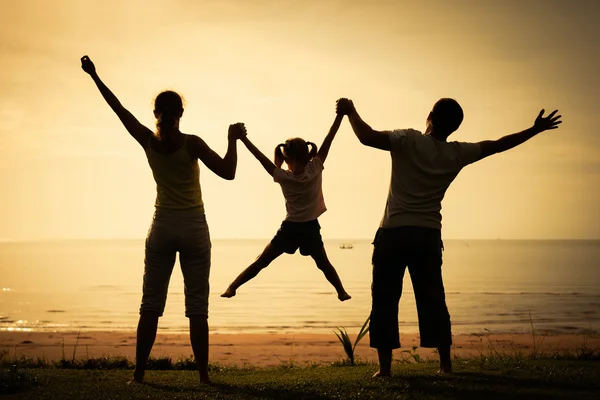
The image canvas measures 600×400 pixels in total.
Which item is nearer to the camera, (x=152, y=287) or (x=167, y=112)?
(x=167, y=112)

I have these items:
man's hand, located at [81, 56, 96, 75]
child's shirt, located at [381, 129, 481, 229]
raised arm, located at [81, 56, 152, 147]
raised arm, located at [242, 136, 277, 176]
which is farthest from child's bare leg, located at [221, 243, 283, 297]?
man's hand, located at [81, 56, 96, 75]

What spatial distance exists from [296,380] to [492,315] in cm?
2347

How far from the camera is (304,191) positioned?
8172mm

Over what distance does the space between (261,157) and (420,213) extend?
2.44m

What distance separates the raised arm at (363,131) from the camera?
6.00 m

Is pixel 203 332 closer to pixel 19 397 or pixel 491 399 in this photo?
pixel 19 397

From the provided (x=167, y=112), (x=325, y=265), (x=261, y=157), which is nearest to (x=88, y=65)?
(x=167, y=112)

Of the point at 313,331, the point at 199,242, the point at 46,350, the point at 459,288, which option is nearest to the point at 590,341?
the point at 313,331

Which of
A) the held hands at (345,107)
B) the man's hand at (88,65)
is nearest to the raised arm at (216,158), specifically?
the held hands at (345,107)

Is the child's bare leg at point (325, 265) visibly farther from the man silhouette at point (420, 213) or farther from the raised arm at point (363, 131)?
the raised arm at point (363, 131)

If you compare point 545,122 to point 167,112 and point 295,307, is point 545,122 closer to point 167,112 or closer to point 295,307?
point 167,112

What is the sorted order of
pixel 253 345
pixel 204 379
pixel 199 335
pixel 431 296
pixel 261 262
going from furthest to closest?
pixel 253 345, pixel 261 262, pixel 431 296, pixel 204 379, pixel 199 335

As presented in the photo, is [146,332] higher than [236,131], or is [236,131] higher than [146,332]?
[236,131]

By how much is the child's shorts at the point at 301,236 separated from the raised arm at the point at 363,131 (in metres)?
2.55
